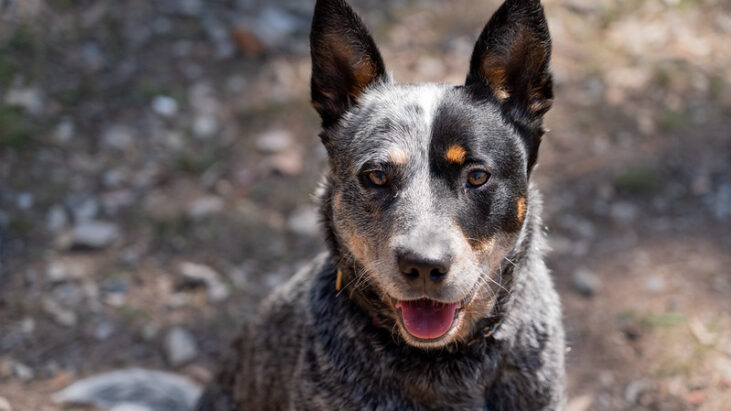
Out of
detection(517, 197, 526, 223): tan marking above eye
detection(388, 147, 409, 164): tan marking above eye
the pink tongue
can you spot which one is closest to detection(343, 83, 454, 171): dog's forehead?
detection(388, 147, 409, 164): tan marking above eye

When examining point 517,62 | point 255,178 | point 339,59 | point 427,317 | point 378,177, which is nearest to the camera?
point 427,317

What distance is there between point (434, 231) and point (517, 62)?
0.91 m

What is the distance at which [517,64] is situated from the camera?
10.5ft

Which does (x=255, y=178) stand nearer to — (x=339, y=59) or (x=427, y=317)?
(x=339, y=59)

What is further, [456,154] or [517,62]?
[517,62]

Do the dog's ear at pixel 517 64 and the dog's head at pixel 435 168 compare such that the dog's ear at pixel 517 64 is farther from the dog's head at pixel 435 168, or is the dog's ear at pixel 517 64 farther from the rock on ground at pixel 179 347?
the rock on ground at pixel 179 347

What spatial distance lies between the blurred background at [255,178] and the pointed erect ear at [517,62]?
1.57 metres

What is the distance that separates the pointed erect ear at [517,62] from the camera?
3041 mm

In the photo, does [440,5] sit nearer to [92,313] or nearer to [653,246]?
[653,246]

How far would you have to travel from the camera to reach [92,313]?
483 cm

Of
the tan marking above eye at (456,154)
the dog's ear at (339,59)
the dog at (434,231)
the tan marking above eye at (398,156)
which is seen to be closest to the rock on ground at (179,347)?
the dog at (434,231)

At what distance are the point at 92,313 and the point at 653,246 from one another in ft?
13.0

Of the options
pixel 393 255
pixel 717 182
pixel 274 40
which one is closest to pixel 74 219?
pixel 274 40

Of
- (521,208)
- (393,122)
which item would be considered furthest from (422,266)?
(393,122)
